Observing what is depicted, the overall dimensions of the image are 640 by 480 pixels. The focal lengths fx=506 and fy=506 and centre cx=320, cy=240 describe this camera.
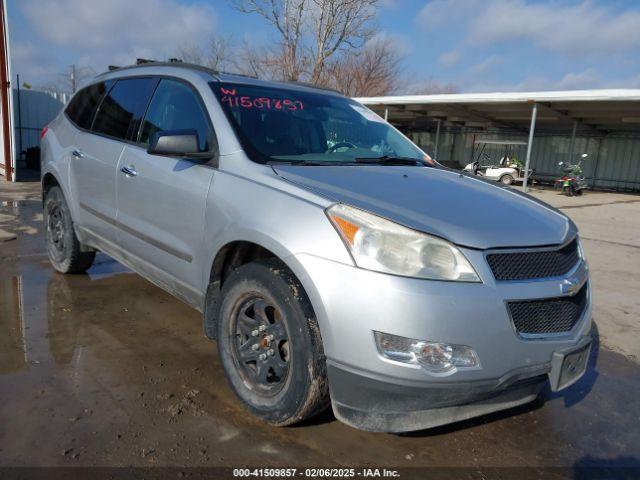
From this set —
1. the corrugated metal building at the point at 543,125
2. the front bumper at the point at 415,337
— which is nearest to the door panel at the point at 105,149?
the front bumper at the point at 415,337

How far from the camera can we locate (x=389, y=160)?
133 inches

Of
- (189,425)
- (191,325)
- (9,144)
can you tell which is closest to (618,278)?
(191,325)

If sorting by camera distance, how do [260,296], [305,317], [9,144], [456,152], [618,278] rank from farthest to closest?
[456,152] → [9,144] → [618,278] → [260,296] → [305,317]

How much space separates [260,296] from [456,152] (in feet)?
100

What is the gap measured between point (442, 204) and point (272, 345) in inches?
43.7

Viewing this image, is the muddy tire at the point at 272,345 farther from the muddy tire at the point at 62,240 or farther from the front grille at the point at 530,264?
the muddy tire at the point at 62,240

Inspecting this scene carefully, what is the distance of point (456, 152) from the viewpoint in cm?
3127

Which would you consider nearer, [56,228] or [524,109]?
[56,228]

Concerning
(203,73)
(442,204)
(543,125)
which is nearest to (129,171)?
(203,73)

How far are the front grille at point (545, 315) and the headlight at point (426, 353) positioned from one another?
0.89 feet

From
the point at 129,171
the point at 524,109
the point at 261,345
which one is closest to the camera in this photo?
the point at 261,345

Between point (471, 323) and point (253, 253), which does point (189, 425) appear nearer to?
point (253, 253)

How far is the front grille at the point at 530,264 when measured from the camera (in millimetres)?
2205

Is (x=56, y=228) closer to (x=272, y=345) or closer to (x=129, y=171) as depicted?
(x=129, y=171)
